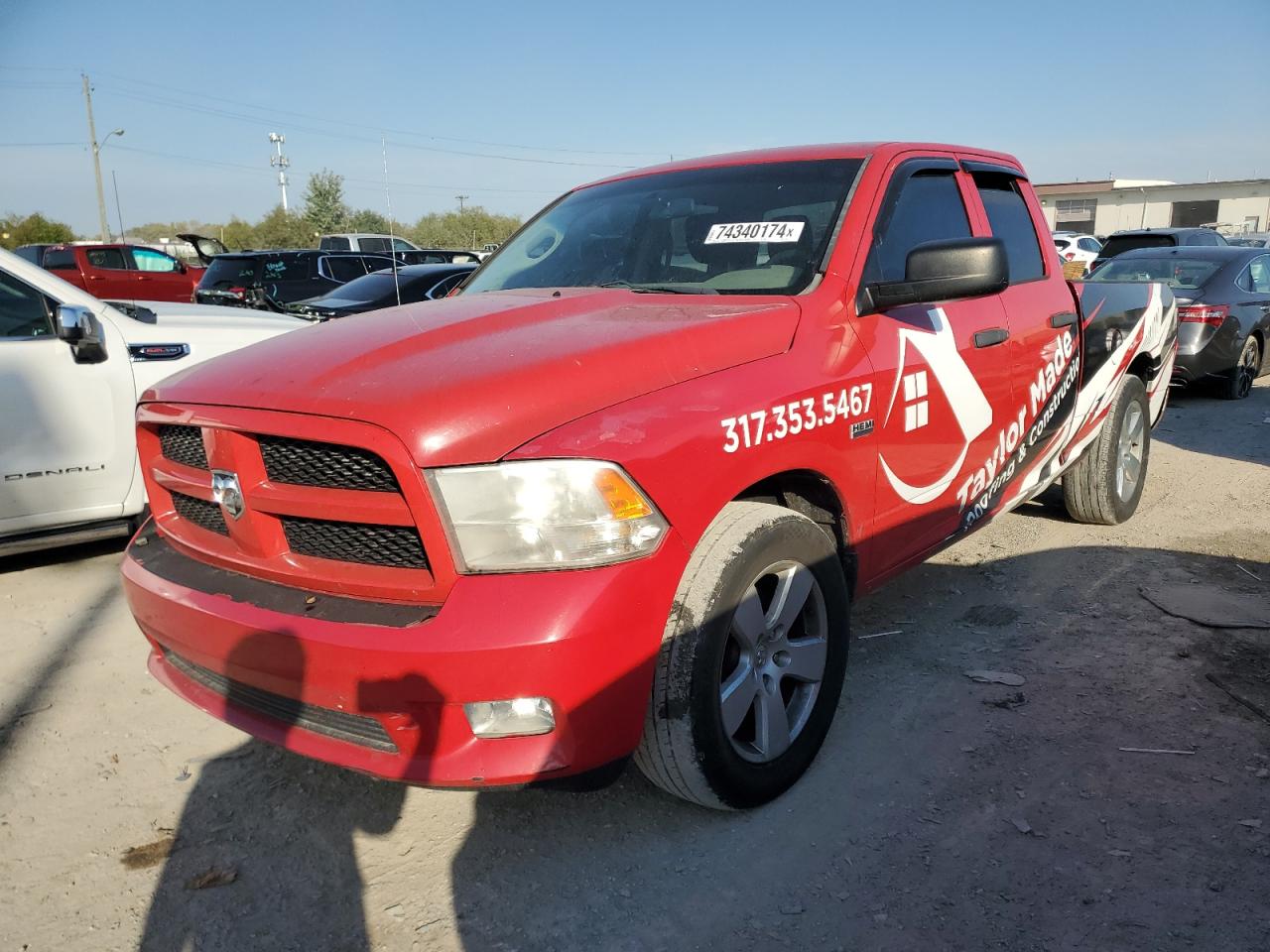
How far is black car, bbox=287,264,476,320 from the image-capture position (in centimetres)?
863

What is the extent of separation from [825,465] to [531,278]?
4.83 feet

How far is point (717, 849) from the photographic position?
242cm

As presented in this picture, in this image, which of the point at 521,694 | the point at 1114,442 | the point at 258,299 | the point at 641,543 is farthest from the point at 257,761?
the point at 258,299

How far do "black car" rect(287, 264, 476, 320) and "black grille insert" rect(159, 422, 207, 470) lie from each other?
5908 millimetres

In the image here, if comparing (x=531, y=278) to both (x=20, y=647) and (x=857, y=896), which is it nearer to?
(x=857, y=896)

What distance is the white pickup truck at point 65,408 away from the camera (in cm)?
410

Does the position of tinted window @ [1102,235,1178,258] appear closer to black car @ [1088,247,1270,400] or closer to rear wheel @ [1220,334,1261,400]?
black car @ [1088,247,1270,400]

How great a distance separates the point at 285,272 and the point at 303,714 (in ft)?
41.3

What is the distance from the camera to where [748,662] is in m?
2.43

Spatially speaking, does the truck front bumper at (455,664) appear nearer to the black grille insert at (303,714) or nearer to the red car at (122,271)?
the black grille insert at (303,714)

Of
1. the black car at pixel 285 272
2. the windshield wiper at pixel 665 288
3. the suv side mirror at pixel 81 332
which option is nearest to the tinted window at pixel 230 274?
the black car at pixel 285 272

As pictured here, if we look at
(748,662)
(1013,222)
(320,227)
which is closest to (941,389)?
(748,662)

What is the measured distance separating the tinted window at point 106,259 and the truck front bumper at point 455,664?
58.6ft

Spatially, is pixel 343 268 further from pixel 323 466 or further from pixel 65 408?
pixel 323 466
